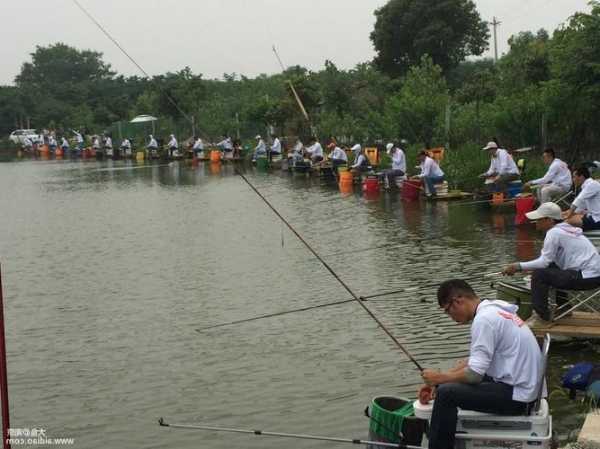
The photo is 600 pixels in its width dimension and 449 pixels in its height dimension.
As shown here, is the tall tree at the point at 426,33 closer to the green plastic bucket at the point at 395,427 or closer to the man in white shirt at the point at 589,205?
the man in white shirt at the point at 589,205

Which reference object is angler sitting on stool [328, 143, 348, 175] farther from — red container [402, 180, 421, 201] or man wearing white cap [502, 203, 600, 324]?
man wearing white cap [502, 203, 600, 324]

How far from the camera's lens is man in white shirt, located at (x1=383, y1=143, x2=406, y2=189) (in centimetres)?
2723

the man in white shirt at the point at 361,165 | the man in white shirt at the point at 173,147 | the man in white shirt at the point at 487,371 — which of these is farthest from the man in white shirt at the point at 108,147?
the man in white shirt at the point at 487,371

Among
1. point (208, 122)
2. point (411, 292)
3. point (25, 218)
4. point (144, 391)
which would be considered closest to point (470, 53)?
point (208, 122)

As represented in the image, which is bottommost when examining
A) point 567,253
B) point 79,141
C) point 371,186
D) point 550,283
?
point 371,186

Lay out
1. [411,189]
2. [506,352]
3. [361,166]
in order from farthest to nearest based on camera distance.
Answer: [361,166]
[411,189]
[506,352]

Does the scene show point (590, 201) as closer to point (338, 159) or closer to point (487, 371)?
point (487, 371)

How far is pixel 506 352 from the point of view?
646 centimetres

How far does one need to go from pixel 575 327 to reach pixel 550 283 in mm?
499

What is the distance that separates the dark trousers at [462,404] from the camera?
253 inches

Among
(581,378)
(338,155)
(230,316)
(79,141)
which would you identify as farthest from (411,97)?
(79,141)

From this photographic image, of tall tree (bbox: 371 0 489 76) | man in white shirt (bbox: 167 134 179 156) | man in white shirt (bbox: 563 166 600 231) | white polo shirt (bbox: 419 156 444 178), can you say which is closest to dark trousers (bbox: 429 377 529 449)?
man in white shirt (bbox: 563 166 600 231)

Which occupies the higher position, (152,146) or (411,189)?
(152,146)

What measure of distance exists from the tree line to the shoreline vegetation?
0.05 metres
